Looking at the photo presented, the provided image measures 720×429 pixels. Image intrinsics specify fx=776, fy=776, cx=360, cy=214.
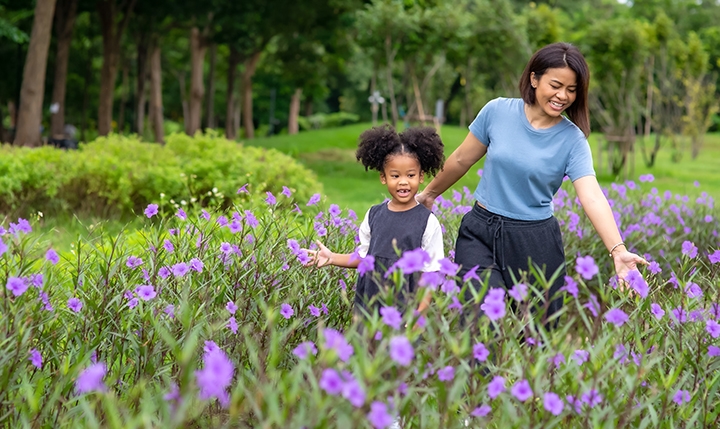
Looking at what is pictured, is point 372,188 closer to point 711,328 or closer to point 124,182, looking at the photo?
point 124,182

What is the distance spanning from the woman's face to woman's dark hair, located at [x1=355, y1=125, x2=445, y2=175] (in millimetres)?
440

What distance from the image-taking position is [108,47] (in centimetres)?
1914

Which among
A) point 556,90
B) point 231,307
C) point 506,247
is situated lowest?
point 231,307

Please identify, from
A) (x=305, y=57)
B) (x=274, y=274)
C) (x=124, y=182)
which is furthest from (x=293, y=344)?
(x=305, y=57)

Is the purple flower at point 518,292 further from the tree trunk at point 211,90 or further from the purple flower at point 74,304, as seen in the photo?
the tree trunk at point 211,90

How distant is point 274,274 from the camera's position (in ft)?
10.5

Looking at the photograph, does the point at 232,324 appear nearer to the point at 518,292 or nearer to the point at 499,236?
the point at 518,292

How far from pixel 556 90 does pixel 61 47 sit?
58.0 feet

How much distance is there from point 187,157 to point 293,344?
569cm

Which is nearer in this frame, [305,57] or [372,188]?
[372,188]

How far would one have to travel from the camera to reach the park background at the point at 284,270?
194cm

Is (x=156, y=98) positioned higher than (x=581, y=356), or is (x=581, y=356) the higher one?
(x=581, y=356)

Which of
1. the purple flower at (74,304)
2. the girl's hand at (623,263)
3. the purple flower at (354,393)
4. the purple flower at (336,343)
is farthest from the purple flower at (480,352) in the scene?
the purple flower at (74,304)

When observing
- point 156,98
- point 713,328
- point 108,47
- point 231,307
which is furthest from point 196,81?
point 713,328
